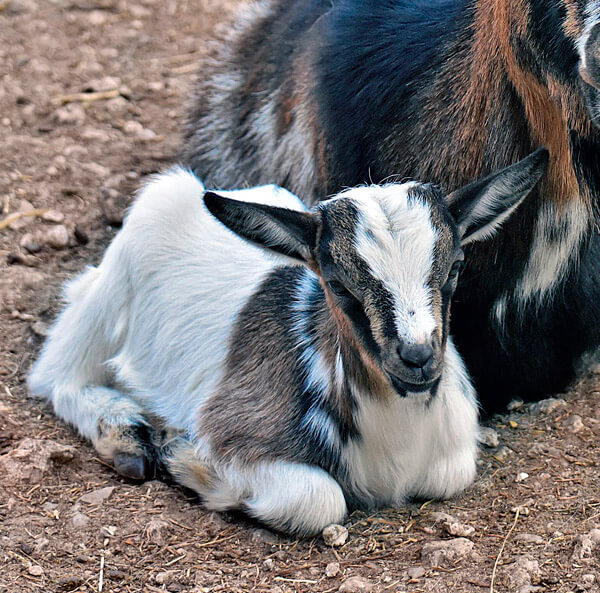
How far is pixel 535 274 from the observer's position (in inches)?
191

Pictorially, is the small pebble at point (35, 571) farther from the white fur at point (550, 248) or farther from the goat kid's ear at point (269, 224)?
the white fur at point (550, 248)

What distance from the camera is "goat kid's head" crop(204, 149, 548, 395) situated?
151 inches

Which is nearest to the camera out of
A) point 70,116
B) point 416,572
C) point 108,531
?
point 416,572

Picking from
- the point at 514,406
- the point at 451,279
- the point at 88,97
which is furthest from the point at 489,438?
the point at 88,97

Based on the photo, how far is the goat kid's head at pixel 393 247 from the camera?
3.85 m

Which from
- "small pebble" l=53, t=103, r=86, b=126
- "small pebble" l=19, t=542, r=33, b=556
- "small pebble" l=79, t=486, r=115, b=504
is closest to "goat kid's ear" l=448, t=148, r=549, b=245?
"small pebble" l=79, t=486, r=115, b=504

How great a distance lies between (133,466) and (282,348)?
84 centimetres

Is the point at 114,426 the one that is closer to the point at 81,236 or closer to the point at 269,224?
the point at 269,224

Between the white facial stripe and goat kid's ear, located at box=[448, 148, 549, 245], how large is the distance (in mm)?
205

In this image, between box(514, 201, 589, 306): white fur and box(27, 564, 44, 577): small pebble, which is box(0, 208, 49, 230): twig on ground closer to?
box(27, 564, 44, 577): small pebble

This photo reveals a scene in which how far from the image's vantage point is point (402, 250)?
3.95 metres

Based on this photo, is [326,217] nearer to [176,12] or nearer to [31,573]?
[31,573]

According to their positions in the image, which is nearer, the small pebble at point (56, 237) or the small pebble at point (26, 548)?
the small pebble at point (26, 548)

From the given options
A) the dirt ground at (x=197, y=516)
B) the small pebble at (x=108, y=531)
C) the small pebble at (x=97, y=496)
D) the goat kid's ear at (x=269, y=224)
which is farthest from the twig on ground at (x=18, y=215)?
the goat kid's ear at (x=269, y=224)
